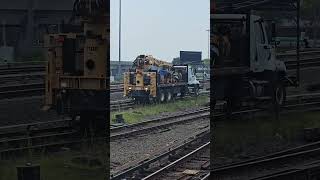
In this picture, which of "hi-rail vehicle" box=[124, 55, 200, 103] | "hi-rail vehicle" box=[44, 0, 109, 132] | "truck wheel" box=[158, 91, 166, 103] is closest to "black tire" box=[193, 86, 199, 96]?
"hi-rail vehicle" box=[124, 55, 200, 103]

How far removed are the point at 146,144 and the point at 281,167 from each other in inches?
45.3

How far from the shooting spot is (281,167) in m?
3.81

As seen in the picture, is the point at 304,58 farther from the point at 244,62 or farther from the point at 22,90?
the point at 22,90

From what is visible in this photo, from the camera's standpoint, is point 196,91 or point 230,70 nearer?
point 196,91

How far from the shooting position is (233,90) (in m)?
3.62

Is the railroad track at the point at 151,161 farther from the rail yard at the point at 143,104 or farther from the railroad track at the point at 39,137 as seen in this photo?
the railroad track at the point at 39,137

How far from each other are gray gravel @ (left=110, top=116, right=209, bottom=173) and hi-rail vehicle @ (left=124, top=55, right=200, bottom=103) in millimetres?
233

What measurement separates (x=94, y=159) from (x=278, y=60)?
1539 mm

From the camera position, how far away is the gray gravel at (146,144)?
3277 mm

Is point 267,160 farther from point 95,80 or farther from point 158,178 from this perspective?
point 95,80

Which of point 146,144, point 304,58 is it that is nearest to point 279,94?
point 304,58

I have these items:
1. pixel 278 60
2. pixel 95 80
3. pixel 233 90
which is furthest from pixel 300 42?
pixel 95 80

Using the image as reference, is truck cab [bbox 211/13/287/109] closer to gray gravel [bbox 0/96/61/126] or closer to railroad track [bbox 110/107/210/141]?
railroad track [bbox 110/107/210/141]

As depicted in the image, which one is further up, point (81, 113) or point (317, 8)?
point (317, 8)
